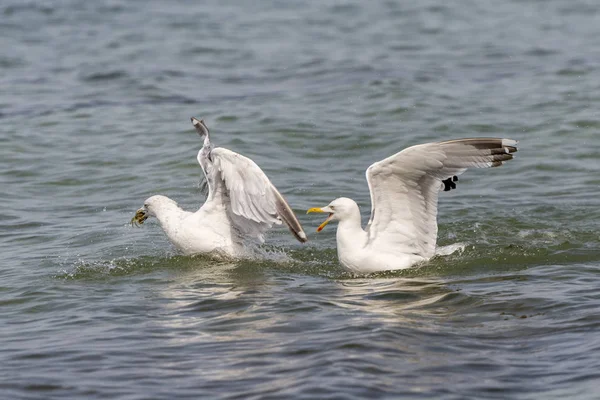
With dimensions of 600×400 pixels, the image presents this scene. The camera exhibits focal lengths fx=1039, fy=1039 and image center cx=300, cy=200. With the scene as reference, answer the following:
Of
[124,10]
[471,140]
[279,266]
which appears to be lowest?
[279,266]

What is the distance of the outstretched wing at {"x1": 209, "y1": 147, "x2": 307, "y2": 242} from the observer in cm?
884

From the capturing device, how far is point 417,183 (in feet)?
28.4

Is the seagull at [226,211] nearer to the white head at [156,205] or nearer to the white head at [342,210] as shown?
the white head at [156,205]

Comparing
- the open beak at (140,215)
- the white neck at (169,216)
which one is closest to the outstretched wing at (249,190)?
the white neck at (169,216)

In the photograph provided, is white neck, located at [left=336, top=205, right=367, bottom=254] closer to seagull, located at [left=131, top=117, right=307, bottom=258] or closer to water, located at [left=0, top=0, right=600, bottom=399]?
water, located at [left=0, top=0, right=600, bottom=399]

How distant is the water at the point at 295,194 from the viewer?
6.43 metres

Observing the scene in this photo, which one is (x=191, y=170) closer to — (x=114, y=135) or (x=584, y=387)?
(x=114, y=135)

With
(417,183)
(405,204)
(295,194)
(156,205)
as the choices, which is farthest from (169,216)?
(295,194)

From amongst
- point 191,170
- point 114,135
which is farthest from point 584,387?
point 114,135

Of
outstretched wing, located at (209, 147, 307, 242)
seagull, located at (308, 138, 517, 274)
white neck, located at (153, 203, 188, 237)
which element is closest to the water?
seagull, located at (308, 138, 517, 274)

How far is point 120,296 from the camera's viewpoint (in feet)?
27.1

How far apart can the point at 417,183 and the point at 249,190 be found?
4.78 feet

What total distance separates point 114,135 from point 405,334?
28.7 feet

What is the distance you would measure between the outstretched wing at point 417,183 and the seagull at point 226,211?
0.77 meters
